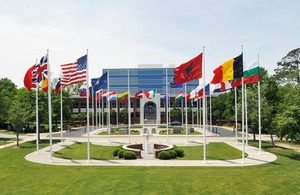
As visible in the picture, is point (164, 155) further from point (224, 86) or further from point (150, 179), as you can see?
point (224, 86)

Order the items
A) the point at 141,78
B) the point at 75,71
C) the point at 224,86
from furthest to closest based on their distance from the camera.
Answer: the point at 141,78 → the point at 224,86 → the point at 75,71

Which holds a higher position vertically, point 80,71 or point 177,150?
point 80,71

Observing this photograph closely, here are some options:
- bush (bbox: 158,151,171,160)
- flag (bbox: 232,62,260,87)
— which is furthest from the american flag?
flag (bbox: 232,62,260,87)

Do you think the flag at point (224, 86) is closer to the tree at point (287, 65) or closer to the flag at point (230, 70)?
the flag at point (230, 70)

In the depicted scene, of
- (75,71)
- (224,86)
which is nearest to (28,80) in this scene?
(75,71)

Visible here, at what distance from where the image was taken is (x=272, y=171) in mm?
16891

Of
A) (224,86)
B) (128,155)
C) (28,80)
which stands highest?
(28,80)

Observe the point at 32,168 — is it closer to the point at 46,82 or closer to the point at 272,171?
the point at 46,82

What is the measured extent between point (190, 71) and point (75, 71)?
941 centimetres

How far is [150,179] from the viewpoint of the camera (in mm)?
14883

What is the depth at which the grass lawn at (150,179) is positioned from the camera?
1309cm

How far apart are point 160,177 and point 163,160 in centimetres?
538

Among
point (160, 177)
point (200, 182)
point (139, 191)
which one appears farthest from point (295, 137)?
point (139, 191)

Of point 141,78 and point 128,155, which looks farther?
Answer: point 141,78
